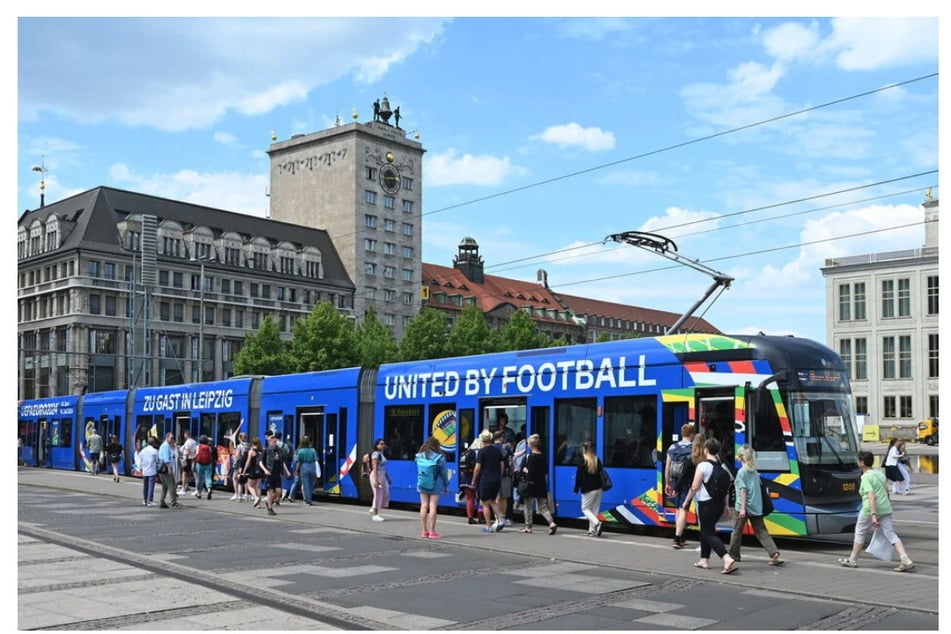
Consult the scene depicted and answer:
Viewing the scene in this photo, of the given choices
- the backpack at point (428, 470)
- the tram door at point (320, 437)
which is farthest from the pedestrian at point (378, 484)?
the tram door at point (320, 437)

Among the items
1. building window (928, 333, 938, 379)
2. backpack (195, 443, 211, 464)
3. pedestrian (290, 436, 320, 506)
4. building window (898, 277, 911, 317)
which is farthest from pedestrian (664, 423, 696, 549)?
building window (898, 277, 911, 317)

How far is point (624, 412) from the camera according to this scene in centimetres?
1744

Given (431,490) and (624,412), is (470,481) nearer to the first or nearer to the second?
(431,490)

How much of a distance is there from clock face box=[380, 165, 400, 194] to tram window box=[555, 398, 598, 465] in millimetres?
96448

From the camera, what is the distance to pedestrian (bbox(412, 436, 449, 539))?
16.8 metres

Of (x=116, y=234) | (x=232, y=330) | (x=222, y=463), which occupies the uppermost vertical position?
(x=116, y=234)

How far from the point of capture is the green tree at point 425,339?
246 ft

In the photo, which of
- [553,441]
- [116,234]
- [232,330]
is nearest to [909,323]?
[232,330]

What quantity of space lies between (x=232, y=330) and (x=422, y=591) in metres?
88.6

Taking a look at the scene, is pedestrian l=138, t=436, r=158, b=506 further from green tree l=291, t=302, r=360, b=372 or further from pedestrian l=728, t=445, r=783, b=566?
green tree l=291, t=302, r=360, b=372

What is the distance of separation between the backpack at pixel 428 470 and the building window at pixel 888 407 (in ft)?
239

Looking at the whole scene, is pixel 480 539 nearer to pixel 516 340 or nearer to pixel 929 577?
pixel 929 577

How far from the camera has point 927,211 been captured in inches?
3307

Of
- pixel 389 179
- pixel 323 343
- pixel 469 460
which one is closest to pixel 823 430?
pixel 469 460
